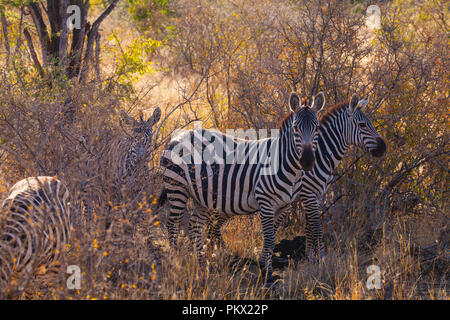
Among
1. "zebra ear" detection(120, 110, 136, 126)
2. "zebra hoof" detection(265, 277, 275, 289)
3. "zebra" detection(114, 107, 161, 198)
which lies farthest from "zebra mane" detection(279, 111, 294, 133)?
"zebra ear" detection(120, 110, 136, 126)

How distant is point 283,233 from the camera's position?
695 cm

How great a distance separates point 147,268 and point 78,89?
2.53 metres

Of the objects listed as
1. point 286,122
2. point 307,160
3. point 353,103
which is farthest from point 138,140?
point 353,103

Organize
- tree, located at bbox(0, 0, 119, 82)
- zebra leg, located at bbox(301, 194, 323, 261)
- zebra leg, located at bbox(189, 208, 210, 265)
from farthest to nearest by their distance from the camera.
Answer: tree, located at bbox(0, 0, 119, 82)
zebra leg, located at bbox(189, 208, 210, 265)
zebra leg, located at bbox(301, 194, 323, 261)

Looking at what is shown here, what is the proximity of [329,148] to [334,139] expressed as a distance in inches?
5.0

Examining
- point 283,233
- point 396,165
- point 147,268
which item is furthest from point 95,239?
point 396,165

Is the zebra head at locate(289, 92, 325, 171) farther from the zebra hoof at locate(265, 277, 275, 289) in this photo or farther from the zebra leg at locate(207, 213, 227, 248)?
the zebra leg at locate(207, 213, 227, 248)

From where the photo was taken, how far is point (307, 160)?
5.04m

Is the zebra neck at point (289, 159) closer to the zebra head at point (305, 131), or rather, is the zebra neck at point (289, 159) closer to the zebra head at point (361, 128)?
the zebra head at point (305, 131)

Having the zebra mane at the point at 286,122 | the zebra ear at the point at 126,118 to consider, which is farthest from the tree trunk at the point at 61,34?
the zebra mane at the point at 286,122

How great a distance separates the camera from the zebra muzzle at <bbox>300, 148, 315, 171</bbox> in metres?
5.04

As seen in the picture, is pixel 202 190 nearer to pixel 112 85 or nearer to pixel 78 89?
pixel 78 89

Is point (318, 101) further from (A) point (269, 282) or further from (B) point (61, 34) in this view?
(B) point (61, 34)

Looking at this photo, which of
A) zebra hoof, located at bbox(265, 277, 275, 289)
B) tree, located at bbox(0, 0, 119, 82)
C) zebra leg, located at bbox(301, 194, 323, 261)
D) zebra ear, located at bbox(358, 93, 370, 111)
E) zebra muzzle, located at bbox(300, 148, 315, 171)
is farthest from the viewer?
tree, located at bbox(0, 0, 119, 82)
